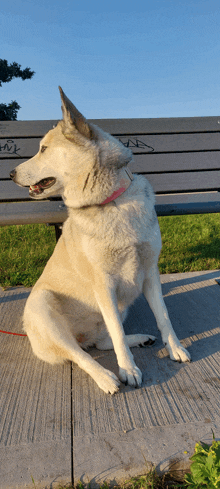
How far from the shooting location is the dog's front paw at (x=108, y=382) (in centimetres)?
183

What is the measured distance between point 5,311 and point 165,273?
Answer: 1699 mm

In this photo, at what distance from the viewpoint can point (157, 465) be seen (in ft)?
4.62

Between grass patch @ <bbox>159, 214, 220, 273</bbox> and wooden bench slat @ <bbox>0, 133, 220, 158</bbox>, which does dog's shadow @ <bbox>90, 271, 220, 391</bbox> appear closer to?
grass patch @ <bbox>159, 214, 220, 273</bbox>

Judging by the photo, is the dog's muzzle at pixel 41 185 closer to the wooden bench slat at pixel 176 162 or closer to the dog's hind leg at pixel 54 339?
the dog's hind leg at pixel 54 339

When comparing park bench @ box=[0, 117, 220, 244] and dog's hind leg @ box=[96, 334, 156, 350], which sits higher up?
park bench @ box=[0, 117, 220, 244]

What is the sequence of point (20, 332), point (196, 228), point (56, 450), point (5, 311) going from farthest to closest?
point (196, 228), point (5, 311), point (20, 332), point (56, 450)

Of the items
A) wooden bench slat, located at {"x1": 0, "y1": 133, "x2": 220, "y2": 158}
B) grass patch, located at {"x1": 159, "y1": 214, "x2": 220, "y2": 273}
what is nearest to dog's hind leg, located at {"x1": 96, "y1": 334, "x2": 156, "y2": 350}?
grass patch, located at {"x1": 159, "y1": 214, "x2": 220, "y2": 273}

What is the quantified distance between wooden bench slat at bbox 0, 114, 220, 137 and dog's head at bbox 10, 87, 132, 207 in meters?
1.45

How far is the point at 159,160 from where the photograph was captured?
11.6 feet

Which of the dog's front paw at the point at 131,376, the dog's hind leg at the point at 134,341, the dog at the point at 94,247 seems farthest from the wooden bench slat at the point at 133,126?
the dog's front paw at the point at 131,376

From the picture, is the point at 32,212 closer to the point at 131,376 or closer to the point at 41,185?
the point at 41,185

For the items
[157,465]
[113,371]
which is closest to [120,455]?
[157,465]

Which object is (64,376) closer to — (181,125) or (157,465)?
(157,465)

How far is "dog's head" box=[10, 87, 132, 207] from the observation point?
1.90 m
